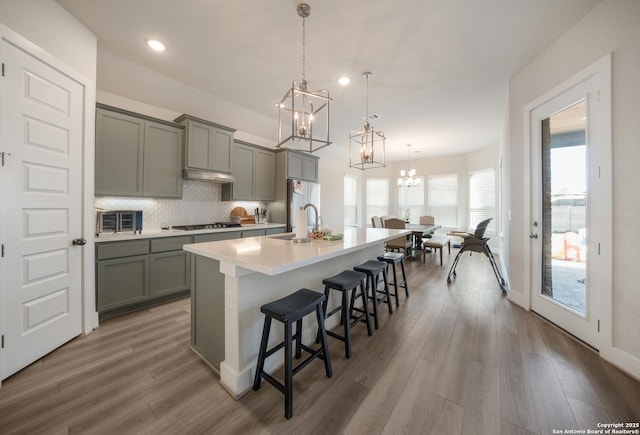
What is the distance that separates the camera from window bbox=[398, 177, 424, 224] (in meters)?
8.20

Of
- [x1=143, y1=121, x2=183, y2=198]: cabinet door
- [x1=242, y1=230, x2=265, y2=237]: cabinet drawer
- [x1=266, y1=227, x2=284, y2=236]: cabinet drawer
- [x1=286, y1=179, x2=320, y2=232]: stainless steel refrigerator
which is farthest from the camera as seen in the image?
[x1=286, y1=179, x2=320, y2=232]: stainless steel refrigerator

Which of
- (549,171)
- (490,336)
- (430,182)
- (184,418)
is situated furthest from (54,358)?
(430,182)

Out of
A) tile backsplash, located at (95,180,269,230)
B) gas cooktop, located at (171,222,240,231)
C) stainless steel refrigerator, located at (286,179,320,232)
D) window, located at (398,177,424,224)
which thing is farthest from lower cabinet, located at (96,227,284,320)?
window, located at (398,177,424,224)

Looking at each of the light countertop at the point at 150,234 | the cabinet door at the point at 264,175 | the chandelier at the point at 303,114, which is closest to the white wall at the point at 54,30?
the light countertop at the point at 150,234

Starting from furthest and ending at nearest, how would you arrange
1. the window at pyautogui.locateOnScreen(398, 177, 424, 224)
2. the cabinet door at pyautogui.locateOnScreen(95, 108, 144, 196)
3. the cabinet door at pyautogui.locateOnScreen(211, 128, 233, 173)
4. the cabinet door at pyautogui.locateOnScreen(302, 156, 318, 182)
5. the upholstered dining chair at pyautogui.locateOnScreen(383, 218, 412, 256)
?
the window at pyautogui.locateOnScreen(398, 177, 424, 224)
the cabinet door at pyautogui.locateOnScreen(302, 156, 318, 182)
the upholstered dining chair at pyautogui.locateOnScreen(383, 218, 412, 256)
the cabinet door at pyautogui.locateOnScreen(211, 128, 233, 173)
the cabinet door at pyautogui.locateOnScreen(95, 108, 144, 196)

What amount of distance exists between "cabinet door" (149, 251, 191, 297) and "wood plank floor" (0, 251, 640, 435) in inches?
22.9

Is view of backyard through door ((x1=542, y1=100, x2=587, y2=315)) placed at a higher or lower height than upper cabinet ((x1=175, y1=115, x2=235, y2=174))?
lower

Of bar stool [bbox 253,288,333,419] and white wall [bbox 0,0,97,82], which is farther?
white wall [bbox 0,0,97,82]

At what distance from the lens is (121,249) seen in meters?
2.67

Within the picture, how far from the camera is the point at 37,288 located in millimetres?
1931

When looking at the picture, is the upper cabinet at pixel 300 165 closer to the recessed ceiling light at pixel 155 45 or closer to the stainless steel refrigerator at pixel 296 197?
the stainless steel refrigerator at pixel 296 197

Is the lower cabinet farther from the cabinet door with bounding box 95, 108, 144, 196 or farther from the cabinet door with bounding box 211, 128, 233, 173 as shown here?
the cabinet door with bounding box 211, 128, 233, 173

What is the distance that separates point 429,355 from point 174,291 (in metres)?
3.05

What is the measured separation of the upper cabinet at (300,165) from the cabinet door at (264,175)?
0.31 metres
